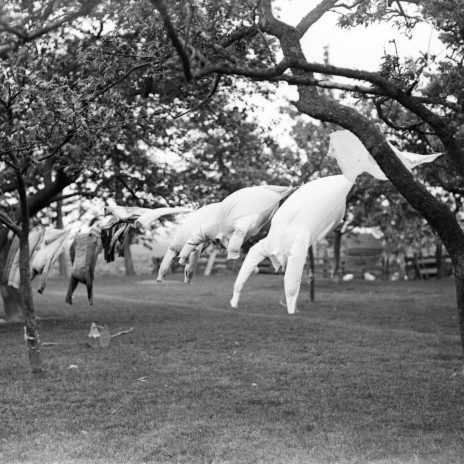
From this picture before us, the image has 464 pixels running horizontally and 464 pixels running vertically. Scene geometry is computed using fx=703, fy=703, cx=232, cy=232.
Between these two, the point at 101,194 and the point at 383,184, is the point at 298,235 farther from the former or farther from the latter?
the point at 383,184

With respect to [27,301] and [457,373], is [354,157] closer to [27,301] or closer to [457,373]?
[457,373]

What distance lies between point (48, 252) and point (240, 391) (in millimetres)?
3352

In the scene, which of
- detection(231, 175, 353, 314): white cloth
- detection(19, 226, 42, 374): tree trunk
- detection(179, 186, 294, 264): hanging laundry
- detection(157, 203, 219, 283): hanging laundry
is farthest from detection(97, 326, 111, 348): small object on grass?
detection(231, 175, 353, 314): white cloth

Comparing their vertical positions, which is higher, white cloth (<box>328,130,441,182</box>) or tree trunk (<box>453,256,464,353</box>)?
white cloth (<box>328,130,441,182</box>)

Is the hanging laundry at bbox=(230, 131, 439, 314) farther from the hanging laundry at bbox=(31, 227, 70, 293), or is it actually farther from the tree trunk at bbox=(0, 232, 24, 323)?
the tree trunk at bbox=(0, 232, 24, 323)

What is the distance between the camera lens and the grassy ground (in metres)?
6.28

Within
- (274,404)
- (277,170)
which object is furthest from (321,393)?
(277,170)

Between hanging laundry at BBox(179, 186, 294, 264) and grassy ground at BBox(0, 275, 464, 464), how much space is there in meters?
1.82

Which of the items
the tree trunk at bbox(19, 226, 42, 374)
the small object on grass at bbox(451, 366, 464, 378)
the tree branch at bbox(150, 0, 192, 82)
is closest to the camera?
the tree branch at bbox(150, 0, 192, 82)

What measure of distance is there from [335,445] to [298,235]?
1931 mm

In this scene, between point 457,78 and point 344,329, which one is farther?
point 344,329

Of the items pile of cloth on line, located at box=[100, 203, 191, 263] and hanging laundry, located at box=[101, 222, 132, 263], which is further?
hanging laundry, located at box=[101, 222, 132, 263]

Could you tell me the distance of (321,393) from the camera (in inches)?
331

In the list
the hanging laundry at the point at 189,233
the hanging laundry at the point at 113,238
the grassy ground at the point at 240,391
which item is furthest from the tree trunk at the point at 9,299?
the hanging laundry at the point at 189,233
